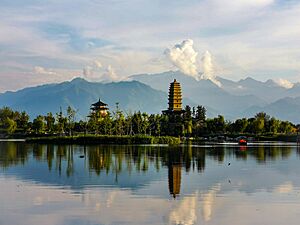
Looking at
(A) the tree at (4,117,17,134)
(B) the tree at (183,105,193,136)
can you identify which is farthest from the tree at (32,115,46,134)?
(B) the tree at (183,105,193,136)

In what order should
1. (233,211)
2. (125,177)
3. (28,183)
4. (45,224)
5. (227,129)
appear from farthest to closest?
(227,129), (125,177), (28,183), (233,211), (45,224)

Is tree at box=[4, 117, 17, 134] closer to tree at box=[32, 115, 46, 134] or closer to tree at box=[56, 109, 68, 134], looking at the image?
tree at box=[32, 115, 46, 134]

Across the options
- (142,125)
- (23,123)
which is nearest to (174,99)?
(142,125)

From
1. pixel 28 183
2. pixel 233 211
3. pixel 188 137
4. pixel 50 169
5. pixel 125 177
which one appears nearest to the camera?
pixel 233 211

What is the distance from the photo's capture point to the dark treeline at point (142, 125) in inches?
3720

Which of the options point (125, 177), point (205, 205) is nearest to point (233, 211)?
point (205, 205)

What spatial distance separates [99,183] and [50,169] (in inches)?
356

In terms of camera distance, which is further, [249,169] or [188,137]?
[188,137]

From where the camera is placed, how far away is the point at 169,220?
16.8 meters

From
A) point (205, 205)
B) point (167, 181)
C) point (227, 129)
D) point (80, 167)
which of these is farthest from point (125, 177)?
point (227, 129)

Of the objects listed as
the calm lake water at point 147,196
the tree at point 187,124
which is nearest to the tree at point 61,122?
the tree at point 187,124

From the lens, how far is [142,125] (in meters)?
97.2

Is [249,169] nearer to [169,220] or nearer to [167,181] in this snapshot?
[167,181]

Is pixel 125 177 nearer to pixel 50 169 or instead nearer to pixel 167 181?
pixel 167 181
